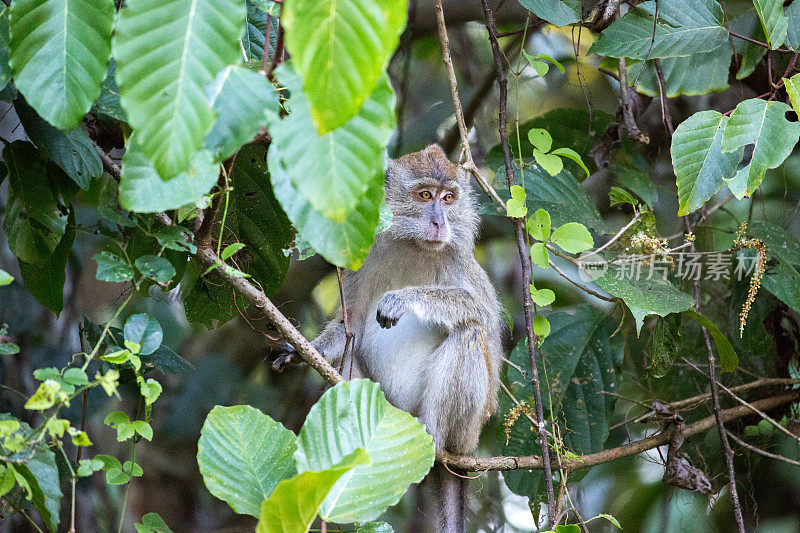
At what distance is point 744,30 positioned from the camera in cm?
477

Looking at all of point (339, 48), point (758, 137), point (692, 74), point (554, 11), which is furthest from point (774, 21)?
point (339, 48)

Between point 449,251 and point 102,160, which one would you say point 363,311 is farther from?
point 102,160

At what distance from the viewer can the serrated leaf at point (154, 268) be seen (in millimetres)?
2395

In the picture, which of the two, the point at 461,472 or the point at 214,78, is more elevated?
the point at 214,78

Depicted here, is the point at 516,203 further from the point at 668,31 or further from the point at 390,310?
the point at 668,31

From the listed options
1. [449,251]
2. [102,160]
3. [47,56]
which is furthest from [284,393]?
[47,56]

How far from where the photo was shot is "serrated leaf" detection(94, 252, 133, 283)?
231cm

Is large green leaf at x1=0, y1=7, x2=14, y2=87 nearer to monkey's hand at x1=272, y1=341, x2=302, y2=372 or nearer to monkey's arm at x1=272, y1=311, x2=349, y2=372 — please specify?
monkey's hand at x1=272, y1=341, x2=302, y2=372

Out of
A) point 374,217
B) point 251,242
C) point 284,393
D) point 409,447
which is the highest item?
point 374,217

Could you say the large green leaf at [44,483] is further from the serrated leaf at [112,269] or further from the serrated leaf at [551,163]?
the serrated leaf at [551,163]

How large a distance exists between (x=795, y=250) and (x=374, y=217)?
11.7 feet

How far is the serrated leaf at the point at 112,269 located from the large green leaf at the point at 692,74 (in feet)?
11.0

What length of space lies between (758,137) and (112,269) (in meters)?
2.47

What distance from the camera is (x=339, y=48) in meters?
1.38
